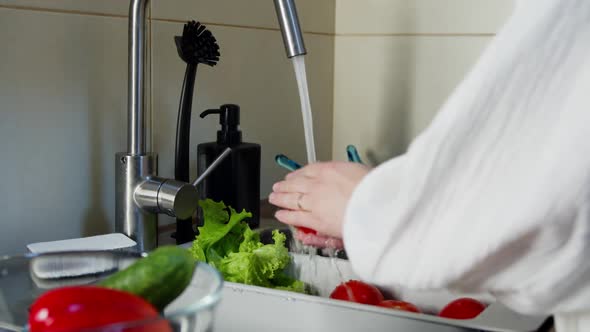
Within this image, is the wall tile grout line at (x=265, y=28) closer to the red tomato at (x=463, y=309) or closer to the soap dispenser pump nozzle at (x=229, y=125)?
the soap dispenser pump nozzle at (x=229, y=125)

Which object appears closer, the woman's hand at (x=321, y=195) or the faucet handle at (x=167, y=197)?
the woman's hand at (x=321, y=195)

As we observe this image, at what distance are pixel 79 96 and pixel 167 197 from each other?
0.19 m

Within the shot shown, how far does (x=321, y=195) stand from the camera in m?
0.62

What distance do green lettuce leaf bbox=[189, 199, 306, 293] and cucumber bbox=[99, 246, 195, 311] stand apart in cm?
43

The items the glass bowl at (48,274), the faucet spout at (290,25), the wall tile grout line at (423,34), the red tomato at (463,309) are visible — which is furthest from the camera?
the wall tile grout line at (423,34)

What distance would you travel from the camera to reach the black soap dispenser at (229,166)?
1092 mm

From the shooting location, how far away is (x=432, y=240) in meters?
0.52

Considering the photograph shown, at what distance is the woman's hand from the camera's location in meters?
0.61

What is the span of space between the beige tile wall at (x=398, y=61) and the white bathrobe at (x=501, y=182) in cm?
93

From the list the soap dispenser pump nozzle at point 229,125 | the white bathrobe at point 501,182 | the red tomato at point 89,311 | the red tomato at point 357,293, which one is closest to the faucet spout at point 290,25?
the soap dispenser pump nozzle at point 229,125

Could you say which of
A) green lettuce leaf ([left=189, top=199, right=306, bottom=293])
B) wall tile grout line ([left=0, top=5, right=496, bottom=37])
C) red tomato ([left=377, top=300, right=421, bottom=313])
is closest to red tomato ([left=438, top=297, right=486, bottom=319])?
red tomato ([left=377, top=300, right=421, bottom=313])

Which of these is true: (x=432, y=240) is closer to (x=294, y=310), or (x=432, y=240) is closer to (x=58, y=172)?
(x=294, y=310)

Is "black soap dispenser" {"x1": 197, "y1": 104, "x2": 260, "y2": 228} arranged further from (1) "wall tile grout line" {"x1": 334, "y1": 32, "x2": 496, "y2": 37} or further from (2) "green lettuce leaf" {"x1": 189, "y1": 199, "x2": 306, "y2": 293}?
(1) "wall tile grout line" {"x1": 334, "y1": 32, "x2": 496, "y2": 37}

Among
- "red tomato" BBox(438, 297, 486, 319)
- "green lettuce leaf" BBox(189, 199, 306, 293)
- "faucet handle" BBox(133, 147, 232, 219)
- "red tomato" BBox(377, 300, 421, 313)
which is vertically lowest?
"red tomato" BBox(377, 300, 421, 313)
